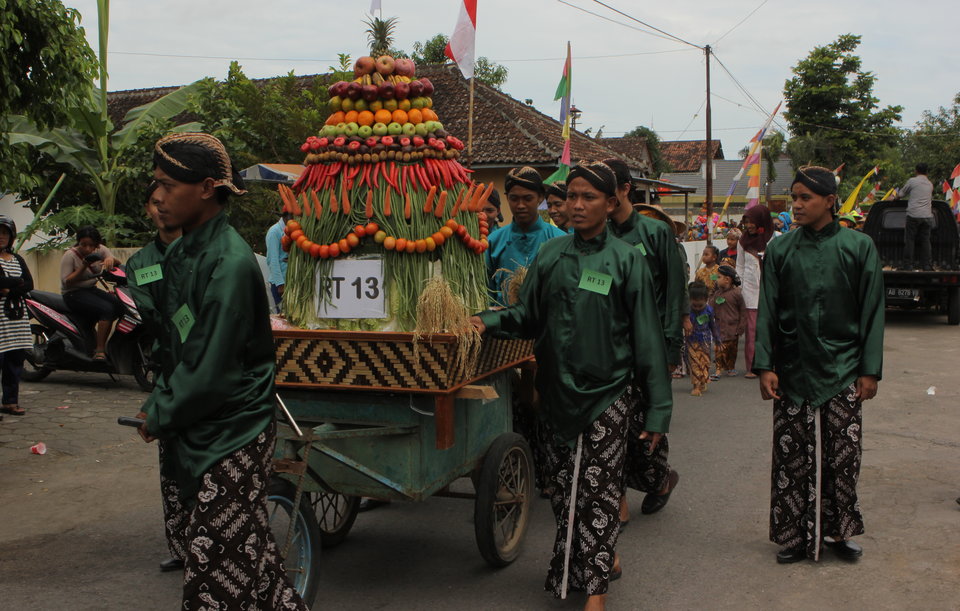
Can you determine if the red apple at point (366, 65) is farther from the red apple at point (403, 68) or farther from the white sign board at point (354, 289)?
the white sign board at point (354, 289)

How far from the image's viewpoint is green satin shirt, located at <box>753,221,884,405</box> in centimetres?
435

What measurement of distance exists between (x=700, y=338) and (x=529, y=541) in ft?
16.6

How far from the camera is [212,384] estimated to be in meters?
2.71

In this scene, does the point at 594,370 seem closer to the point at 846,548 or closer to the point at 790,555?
the point at 790,555

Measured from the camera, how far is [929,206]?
49.5 ft

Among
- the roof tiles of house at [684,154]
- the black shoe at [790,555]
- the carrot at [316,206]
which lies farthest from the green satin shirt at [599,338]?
the roof tiles of house at [684,154]

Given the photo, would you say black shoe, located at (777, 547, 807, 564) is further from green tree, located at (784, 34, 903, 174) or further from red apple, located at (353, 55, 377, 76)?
green tree, located at (784, 34, 903, 174)

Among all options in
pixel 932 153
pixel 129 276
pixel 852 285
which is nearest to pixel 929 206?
pixel 852 285

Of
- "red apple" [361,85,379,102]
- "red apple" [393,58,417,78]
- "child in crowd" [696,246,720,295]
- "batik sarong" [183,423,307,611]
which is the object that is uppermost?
"red apple" [393,58,417,78]

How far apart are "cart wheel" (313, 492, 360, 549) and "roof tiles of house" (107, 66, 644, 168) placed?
1736 centimetres

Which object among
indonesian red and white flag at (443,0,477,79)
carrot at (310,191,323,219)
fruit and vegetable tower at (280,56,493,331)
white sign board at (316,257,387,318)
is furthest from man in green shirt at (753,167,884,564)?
indonesian red and white flag at (443,0,477,79)

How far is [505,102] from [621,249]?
23287mm

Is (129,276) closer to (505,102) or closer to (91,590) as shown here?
(91,590)

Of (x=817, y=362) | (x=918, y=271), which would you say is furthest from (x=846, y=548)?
(x=918, y=271)
